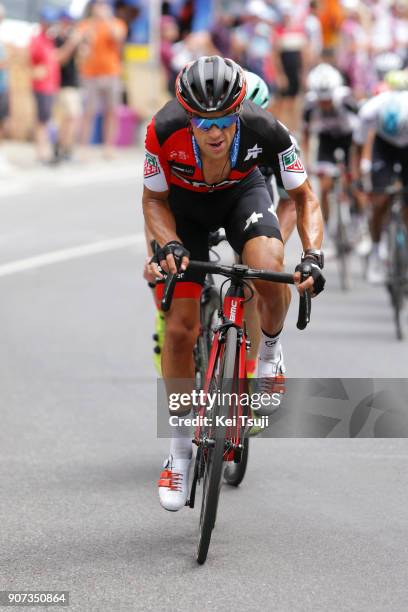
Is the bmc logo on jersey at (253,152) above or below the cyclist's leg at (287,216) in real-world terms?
above

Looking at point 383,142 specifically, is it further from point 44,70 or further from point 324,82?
point 44,70

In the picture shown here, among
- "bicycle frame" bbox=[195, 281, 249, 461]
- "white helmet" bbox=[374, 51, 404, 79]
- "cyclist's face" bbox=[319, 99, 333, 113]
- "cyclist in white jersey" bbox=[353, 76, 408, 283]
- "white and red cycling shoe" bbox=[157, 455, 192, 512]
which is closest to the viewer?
"bicycle frame" bbox=[195, 281, 249, 461]

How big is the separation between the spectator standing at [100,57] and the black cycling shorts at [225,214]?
610 inches

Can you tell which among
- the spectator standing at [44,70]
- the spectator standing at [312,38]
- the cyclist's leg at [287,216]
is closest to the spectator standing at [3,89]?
the spectator standing at [44,70]

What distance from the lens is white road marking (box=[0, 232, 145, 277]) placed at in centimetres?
1437

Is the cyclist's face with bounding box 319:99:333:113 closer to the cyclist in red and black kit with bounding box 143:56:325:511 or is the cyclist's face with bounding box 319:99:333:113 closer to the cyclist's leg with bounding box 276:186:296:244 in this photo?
the cyclist's leg with bounding box 276:186:296:244

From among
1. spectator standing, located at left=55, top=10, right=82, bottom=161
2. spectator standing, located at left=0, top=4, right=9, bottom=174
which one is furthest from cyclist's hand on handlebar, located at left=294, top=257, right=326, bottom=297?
spectator standing, located at left=55, top=10, right=82, bottom=161

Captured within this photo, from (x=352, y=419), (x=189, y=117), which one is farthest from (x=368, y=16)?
(x=189, y=117)

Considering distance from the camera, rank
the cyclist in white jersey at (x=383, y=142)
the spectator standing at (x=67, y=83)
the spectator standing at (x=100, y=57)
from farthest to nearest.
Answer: the spectator standing at (x=100, y=57)
the spectator standing at (x=67, y=83)
the cyclist in white jersey at (x=383, y=142)

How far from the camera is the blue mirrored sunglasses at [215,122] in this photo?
5930 millimetres

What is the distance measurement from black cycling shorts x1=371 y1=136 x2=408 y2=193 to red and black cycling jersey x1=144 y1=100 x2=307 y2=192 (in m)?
5.97

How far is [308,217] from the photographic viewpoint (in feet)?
20.6

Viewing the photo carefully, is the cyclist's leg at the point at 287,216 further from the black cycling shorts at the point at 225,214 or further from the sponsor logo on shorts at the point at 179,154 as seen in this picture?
the sponsor logo on shorts at the point at 179,154

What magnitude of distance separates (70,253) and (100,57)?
23.0ft
